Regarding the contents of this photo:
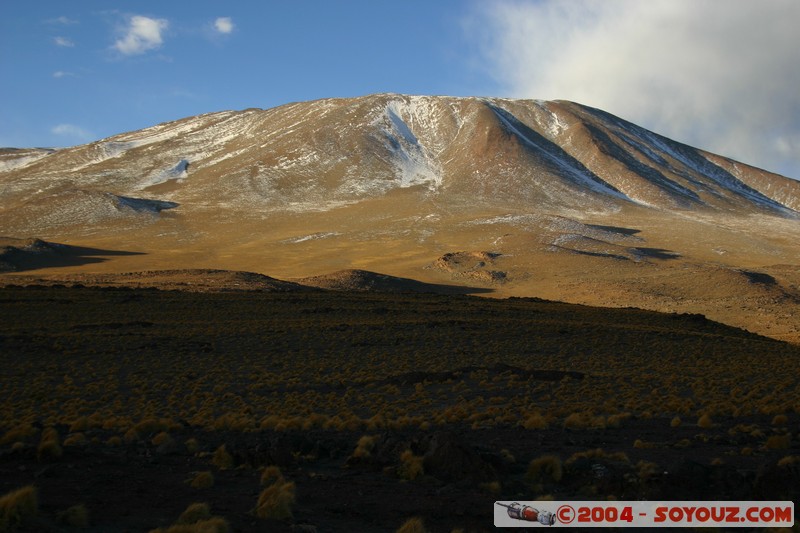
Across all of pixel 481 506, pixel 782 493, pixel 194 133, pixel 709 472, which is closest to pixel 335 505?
pixel 481 506

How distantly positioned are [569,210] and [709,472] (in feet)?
363

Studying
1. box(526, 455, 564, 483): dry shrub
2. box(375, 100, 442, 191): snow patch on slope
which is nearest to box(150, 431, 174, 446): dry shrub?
box(526, 455, 564, 483): dry shrub

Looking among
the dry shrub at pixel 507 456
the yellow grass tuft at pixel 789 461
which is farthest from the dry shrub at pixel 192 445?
the yellow grass tuft at pixel 789 461

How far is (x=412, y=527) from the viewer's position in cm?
818

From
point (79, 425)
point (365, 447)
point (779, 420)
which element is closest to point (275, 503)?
point (365, 447)

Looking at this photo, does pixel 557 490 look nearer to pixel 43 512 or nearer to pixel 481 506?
pixel 481 506

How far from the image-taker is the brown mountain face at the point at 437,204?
70.8m

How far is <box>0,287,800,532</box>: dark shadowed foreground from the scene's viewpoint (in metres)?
9.70

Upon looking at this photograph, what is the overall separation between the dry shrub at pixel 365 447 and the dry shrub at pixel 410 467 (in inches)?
36.4

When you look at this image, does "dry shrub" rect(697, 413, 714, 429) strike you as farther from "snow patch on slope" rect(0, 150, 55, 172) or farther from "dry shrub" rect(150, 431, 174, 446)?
"snow patch on slope" rect(0, 150, 55, 172)

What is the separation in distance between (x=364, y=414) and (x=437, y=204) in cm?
10074

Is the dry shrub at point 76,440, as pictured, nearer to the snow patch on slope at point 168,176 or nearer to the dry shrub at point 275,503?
the dry shrub at point 275,503

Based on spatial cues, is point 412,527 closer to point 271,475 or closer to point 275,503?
point 275,503

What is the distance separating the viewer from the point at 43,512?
8.12 metres
